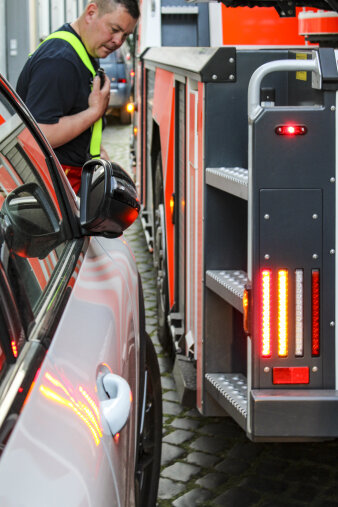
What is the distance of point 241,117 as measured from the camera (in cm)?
388

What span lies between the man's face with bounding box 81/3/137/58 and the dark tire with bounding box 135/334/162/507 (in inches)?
75.7

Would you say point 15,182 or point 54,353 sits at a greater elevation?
point 15,182

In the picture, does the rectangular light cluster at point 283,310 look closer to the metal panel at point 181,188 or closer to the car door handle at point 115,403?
the car door handle at point 115,403

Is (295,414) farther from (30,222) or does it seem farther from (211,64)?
(211,64)

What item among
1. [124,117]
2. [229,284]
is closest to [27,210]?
[229,284]

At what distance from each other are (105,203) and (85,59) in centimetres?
233

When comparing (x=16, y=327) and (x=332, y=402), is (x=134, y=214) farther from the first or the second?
(x=16, y=327)

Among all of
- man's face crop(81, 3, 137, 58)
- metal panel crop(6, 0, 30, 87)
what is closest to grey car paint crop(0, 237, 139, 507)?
man's face crop(81, 3, 137, 58)

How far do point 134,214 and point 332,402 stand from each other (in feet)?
2.77

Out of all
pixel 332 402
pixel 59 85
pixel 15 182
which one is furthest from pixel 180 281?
pixel 15 182

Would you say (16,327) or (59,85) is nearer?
(16,327)

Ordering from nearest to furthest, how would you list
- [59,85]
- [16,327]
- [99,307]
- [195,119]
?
[16,327] < [99,307] < [195,119] < [59,85]

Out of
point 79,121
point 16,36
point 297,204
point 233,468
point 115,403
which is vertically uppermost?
point 16,36

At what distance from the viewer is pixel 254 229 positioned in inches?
127
